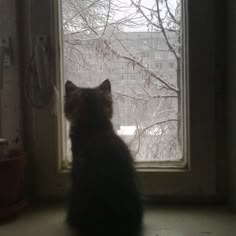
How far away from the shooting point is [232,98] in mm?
1184

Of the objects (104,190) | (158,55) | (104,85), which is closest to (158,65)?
(158,55)

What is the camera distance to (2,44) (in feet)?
4.06

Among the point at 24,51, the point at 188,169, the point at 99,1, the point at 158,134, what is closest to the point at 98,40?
the point at 99,1

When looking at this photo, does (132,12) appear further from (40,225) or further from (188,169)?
(40,225)

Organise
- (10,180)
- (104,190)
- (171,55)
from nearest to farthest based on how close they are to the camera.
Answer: (104,190)
(10,180)
(171,55)

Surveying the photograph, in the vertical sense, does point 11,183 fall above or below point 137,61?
below

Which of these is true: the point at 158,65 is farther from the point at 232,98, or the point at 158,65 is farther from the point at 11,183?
the point at 11,183

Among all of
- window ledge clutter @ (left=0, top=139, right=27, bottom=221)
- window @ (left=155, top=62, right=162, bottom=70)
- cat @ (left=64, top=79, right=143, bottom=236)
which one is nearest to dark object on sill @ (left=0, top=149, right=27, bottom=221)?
window ledge clutter @ (left=0, top=139, right=27, bottom=221)

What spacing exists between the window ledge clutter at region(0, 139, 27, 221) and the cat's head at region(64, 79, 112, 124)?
19 centimetres

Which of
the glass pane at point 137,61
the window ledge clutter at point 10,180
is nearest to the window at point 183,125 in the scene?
the glass pane at point 137,61

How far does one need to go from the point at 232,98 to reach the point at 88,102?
39 cm

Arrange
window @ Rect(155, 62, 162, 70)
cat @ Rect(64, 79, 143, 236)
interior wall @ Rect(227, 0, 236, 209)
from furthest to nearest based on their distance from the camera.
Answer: window @ Rect(155, 62, 162, 70) → interior wall @ Rect(227, 0, 236, 209) → cat @ Rect(64, 79, 143, 236)

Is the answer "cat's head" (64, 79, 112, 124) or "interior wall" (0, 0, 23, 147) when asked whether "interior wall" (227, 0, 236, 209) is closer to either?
"cat's head" (64, 79, 112, 124)

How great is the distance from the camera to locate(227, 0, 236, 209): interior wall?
3.82ft
